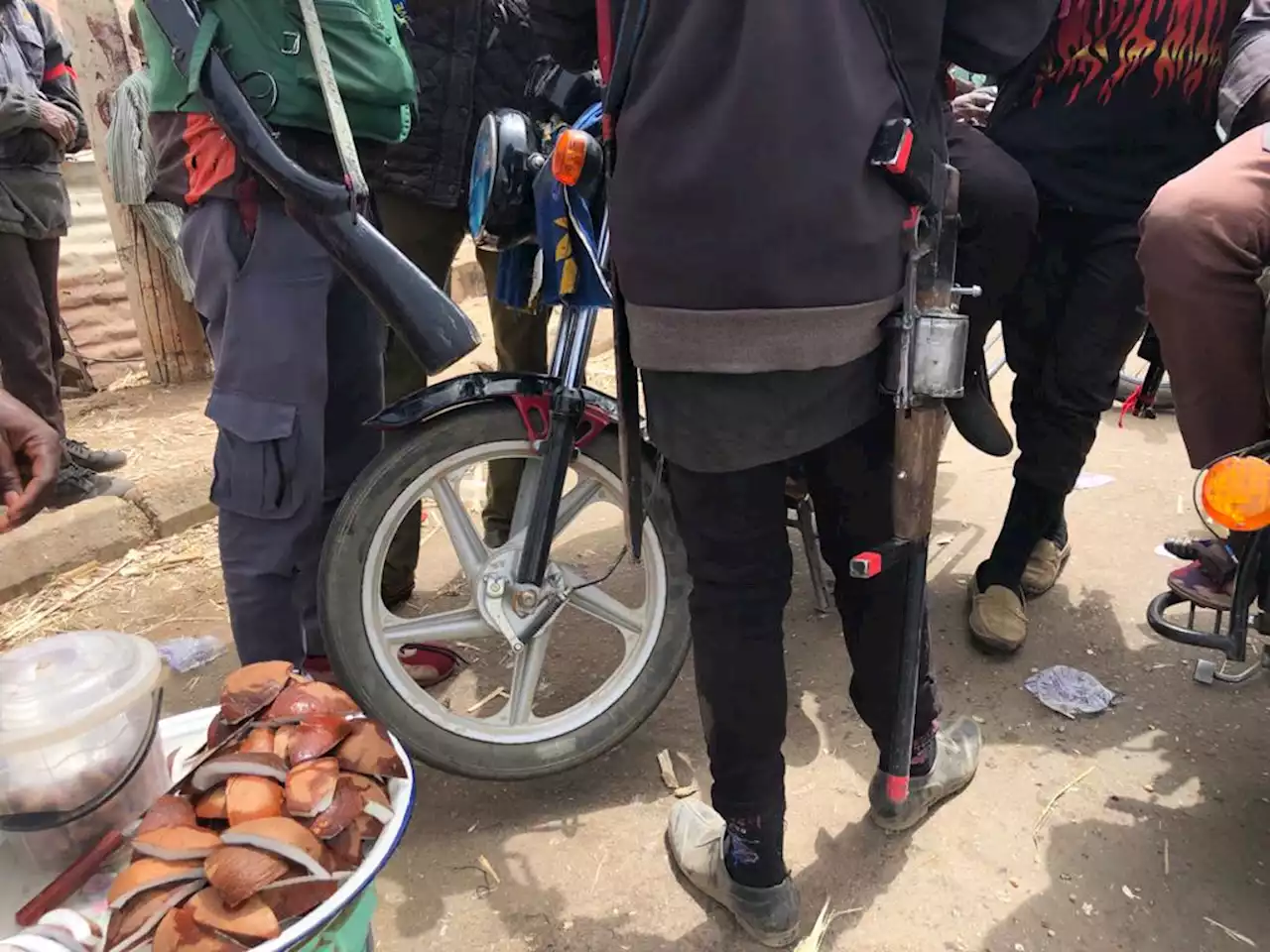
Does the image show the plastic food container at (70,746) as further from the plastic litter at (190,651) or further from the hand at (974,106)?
the hand at (974,106)

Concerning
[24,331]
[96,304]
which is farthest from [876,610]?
[96,304]

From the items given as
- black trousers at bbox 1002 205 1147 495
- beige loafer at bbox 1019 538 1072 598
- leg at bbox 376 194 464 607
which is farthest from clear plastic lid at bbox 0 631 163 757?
beige loafer at bbox 1019 538 1072 598

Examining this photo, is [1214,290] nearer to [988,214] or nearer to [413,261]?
[988,214]

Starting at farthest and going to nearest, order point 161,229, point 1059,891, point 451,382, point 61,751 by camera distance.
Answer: point 161,229 → point 451,382 → point 1059,891 → point 61,751

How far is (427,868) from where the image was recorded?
1.89 m

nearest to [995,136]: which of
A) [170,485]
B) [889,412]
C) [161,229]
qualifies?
[889,412]

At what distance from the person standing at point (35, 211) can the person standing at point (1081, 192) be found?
3174 mm

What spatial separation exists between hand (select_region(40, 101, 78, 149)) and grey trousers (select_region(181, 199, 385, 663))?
2.44 metres

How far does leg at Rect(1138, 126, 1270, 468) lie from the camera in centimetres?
157

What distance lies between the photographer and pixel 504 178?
71.6 inches

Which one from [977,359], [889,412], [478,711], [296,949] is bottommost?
[478,711]

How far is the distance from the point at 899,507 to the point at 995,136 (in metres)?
1.27

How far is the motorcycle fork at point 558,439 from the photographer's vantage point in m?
1.93

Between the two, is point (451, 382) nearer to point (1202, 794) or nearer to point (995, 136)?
point (995, 136)
